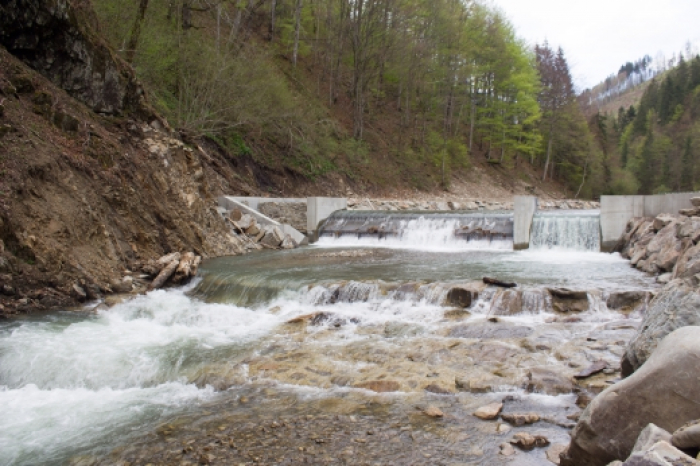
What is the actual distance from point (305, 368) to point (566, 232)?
37.0 feet

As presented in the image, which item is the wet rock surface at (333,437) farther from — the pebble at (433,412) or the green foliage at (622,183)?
the green foliage at (622,183)

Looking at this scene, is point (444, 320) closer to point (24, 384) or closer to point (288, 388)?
point (288, 388)

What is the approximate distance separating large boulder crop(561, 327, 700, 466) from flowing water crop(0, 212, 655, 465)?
621 millimetres

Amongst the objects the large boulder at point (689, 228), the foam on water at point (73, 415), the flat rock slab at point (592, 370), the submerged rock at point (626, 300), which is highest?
the large boulder at point (689, 228)

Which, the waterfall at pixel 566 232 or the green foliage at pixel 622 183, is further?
the green foliage at pixel 622 183

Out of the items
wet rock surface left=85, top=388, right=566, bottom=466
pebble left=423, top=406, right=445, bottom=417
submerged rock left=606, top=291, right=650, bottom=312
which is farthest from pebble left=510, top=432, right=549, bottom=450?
submerged rock left=606, top=291, right=650, bottom=312

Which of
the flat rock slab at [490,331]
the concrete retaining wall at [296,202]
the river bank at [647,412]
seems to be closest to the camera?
the river bank at [647,412]

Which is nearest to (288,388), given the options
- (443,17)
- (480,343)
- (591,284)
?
(480,343)

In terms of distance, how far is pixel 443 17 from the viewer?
3155cm

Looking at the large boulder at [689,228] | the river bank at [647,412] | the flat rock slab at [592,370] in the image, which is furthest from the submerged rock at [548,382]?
the large boulder at [689,228]

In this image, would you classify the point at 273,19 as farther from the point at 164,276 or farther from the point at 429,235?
the point at 164,276

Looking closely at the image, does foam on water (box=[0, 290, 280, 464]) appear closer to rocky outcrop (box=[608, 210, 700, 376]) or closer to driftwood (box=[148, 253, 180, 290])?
driftwood (box=[148, 253, 180, 290])

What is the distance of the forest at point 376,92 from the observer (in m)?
18.1

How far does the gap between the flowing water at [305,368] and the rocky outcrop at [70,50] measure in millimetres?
5871
